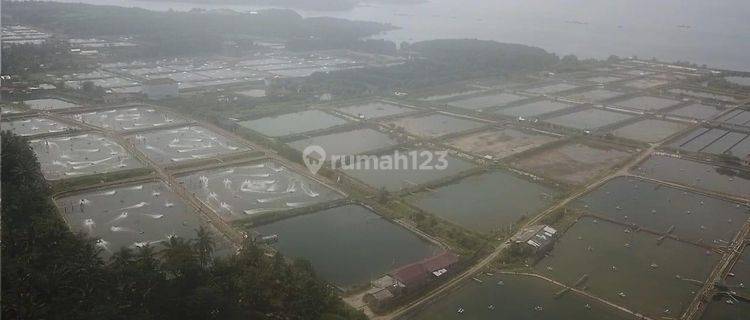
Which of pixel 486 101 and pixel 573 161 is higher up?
pixel 486 101

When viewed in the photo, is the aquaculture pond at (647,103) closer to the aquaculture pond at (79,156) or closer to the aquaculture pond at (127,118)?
the aquaculture pond at (127,118)

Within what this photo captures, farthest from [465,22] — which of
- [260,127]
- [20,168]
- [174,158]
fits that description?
[20,168]

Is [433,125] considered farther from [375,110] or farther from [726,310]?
[726,310]

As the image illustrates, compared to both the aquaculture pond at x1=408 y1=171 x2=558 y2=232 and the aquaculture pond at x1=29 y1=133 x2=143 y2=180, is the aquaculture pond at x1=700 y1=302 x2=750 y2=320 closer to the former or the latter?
the aquaculture pond at x1=408 y1=171 x2=558 y2=232

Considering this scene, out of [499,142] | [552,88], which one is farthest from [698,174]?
[552,88]

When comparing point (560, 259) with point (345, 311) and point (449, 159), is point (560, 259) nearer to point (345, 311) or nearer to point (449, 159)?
point (345, 311)

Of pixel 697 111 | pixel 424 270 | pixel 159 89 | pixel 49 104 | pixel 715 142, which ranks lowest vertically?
pixel 424 270

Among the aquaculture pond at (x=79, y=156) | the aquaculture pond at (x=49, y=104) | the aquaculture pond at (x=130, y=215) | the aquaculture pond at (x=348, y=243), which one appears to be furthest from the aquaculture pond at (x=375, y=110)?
the aquaculture pond at (x=49, y=104)
